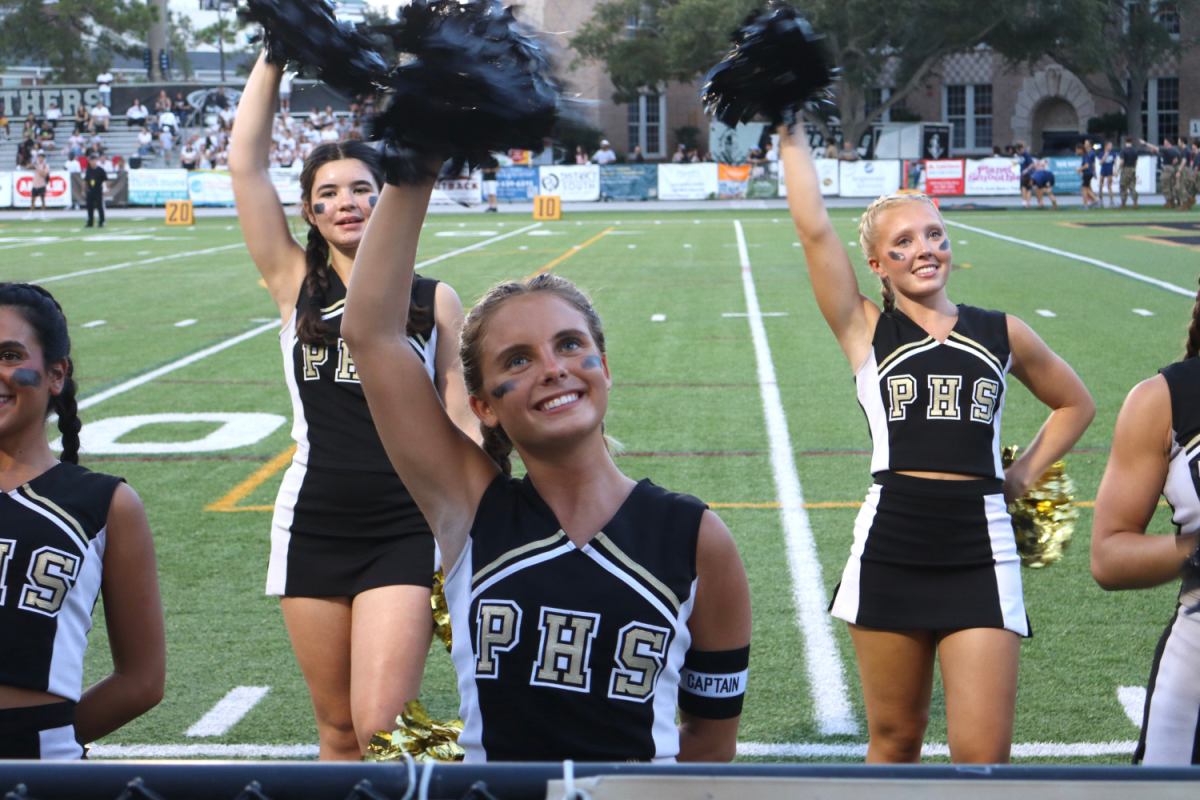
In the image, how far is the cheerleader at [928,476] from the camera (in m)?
2.77

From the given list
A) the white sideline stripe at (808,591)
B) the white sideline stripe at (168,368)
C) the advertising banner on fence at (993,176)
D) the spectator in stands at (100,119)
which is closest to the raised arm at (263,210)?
the white sideline stripe at (808,591)

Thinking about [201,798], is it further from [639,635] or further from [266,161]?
[266,161]

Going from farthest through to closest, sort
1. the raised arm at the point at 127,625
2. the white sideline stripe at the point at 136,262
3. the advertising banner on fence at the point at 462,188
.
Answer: the white sideline stripe at the point at 136,262
the raised arm at the point at 127,625
the advertising banner on fence at the point at 462,188

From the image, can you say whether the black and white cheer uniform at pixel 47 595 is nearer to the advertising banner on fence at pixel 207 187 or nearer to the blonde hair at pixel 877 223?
the blonde hair at pixel 877 223

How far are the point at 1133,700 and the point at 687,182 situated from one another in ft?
114

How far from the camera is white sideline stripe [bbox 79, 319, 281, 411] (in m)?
9.31

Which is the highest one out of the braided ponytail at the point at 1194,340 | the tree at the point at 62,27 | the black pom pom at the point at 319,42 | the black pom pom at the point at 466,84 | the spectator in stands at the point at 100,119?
the tree at the point at 62,27

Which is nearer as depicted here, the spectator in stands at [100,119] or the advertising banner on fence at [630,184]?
the advertising banner on fence at [630,184]

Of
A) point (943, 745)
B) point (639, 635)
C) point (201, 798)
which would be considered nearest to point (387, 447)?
point (639, 635)

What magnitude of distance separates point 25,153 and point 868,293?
3475 cm

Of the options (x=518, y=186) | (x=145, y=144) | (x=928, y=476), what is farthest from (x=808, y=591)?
(x=145, y=144)

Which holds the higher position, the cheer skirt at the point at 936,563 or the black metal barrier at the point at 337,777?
the black metal barrier at the point at 337,777

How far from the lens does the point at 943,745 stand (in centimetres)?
372

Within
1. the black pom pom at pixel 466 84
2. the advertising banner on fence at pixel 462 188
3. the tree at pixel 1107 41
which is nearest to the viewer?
the black pom pom at pixel 466 84
